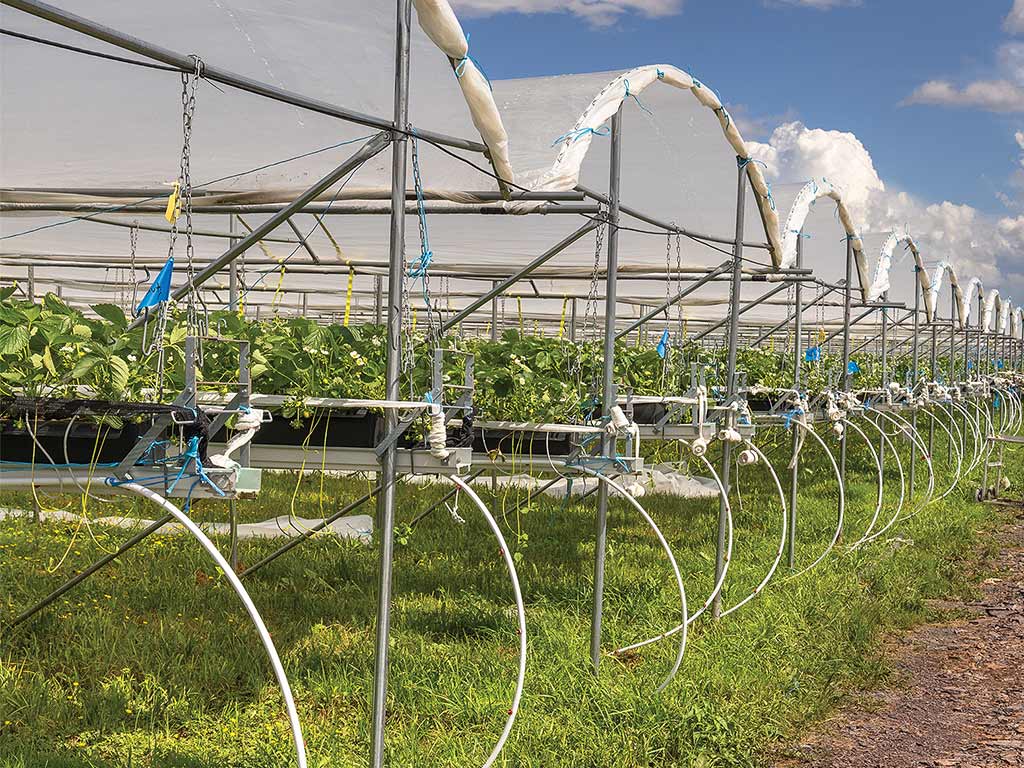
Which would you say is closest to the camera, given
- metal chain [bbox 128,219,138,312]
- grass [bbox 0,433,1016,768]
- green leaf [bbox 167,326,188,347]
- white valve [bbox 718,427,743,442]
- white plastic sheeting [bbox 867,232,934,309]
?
green leaf [bbox 167,326,188,347]

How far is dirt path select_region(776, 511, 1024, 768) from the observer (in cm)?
360

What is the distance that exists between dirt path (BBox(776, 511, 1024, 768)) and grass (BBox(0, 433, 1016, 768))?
13cm

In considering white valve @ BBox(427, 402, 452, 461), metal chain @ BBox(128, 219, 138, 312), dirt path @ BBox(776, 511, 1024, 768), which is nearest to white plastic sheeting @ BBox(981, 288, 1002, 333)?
dirt path @ BBox(776, 511, 1024, 768)

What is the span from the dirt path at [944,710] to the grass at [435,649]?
0.13m

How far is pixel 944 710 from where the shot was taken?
4109 mm

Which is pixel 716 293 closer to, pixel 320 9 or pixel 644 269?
pixel 644 269

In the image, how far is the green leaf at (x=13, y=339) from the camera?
8.18 feet

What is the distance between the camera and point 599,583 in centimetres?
378

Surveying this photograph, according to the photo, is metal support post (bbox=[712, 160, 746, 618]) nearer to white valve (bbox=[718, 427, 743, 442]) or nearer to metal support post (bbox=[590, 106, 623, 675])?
white valve (bbox=[718, 427, 743, 442])

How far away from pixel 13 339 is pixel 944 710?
12.6 feet

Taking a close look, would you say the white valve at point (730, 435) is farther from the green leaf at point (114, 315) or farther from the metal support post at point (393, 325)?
the green leaf at point (114, 315)

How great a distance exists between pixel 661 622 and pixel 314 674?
1.70m

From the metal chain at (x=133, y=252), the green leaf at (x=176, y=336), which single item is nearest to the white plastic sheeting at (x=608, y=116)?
the green leaf at (x=176, y=336)

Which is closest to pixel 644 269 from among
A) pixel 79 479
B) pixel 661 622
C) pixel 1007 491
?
pixel 661 622
